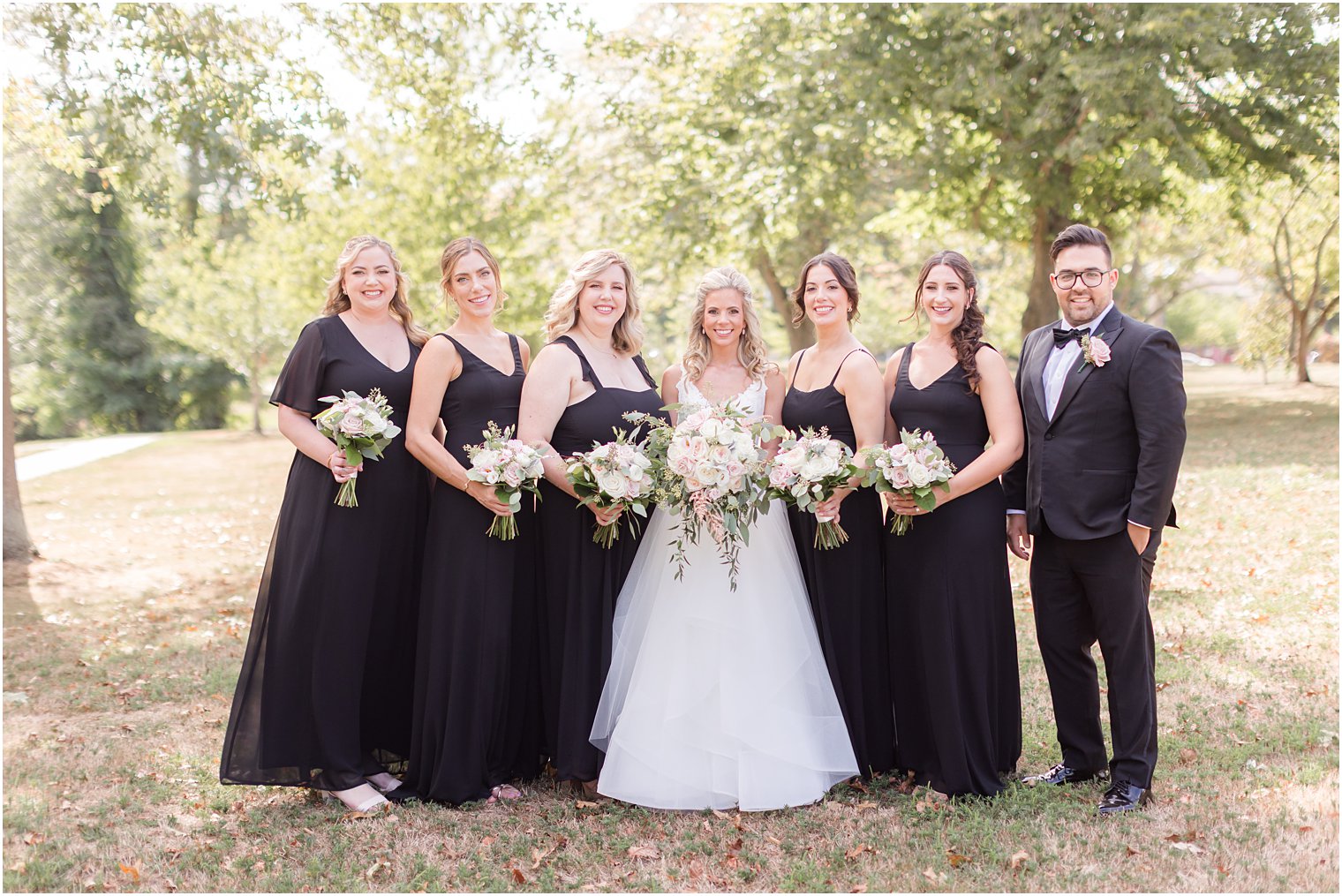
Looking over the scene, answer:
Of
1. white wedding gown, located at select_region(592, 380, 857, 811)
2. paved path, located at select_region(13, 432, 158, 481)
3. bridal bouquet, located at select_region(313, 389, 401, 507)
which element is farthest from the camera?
paved path, located at select_region(13, 432, 158, 481)

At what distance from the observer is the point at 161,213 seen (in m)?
11.8

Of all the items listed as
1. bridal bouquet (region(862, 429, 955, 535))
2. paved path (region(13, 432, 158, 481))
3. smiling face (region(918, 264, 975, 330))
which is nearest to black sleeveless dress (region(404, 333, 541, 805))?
bridal bouquet (region(862, 429, 955, 535))

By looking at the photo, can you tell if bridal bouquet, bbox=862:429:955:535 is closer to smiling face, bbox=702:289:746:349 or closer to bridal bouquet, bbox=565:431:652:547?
bridal bouquet, bbox=565:431:652:547

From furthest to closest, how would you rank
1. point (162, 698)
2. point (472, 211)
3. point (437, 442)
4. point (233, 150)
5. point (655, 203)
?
point (472, 211)
point (655, 203)
point (233, 150)
point (162, 698)
point (437, 442)

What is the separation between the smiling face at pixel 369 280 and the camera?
5305mm

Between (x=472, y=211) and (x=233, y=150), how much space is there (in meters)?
12.5

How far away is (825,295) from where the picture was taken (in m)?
5.40

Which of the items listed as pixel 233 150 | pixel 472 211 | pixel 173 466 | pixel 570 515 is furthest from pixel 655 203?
pixel 570 515

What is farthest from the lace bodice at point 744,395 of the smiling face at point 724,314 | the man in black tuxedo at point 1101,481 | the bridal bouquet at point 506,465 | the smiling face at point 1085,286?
the smiling face at point 1085,286

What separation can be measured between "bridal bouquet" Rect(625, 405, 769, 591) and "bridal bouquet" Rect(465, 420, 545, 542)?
0.52 meters

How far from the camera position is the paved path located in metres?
24.9

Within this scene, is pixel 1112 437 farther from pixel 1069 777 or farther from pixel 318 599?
pixel 318 599

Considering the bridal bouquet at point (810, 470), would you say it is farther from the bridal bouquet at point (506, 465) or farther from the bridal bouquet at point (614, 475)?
the bridal bouquet at point (506, 465)

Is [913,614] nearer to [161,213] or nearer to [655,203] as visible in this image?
[161,213]
